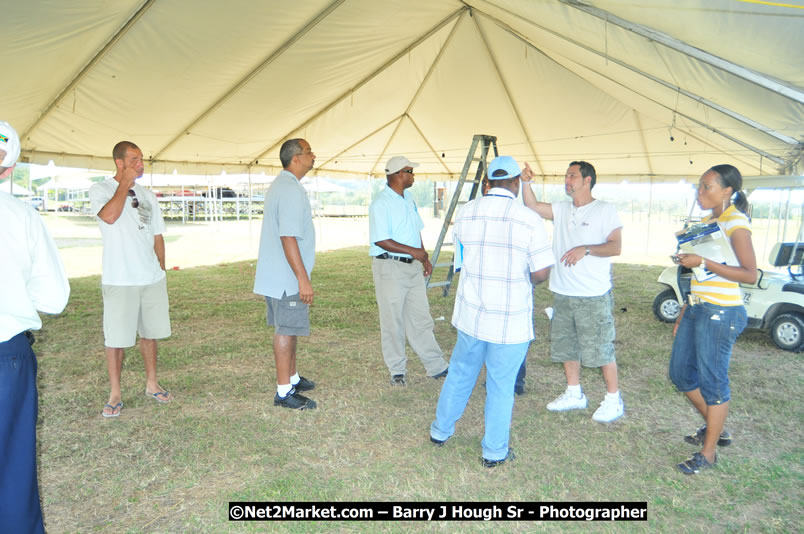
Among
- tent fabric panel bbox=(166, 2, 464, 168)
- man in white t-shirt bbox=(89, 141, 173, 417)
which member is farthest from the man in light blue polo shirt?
tent fabric panel bbox=(166, 2, 464, 168)

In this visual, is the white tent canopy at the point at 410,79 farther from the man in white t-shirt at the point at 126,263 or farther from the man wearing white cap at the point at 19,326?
the man wearing white cap at the point at 19,326

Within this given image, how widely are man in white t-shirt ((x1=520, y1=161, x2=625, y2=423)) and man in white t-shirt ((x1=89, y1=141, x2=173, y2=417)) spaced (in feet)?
9.04

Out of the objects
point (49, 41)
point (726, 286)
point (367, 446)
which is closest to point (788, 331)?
point (726, 286)

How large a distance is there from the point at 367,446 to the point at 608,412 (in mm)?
1707

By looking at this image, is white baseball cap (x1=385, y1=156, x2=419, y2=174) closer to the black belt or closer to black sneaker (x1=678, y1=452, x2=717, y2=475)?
the black belt

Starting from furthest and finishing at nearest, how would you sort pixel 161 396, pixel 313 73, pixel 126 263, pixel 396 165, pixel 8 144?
pixel 313 73, pixel 396 165, pixel 161 396, pixel 126 263, pixel 8 144

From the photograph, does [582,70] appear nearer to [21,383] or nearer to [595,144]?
[595,144]

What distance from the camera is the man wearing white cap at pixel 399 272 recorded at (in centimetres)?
417

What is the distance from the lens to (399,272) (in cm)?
427

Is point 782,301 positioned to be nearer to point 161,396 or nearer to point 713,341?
point 713,341

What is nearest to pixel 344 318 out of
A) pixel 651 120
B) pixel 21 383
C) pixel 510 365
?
pixel 510 365

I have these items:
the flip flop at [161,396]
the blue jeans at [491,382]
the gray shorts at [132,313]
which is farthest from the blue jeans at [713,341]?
the flip flop at [161,396]

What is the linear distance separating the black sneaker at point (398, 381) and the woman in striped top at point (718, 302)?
2165 mm

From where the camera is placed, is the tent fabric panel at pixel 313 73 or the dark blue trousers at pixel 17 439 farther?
the tent fabric panel at pixel 313 73
